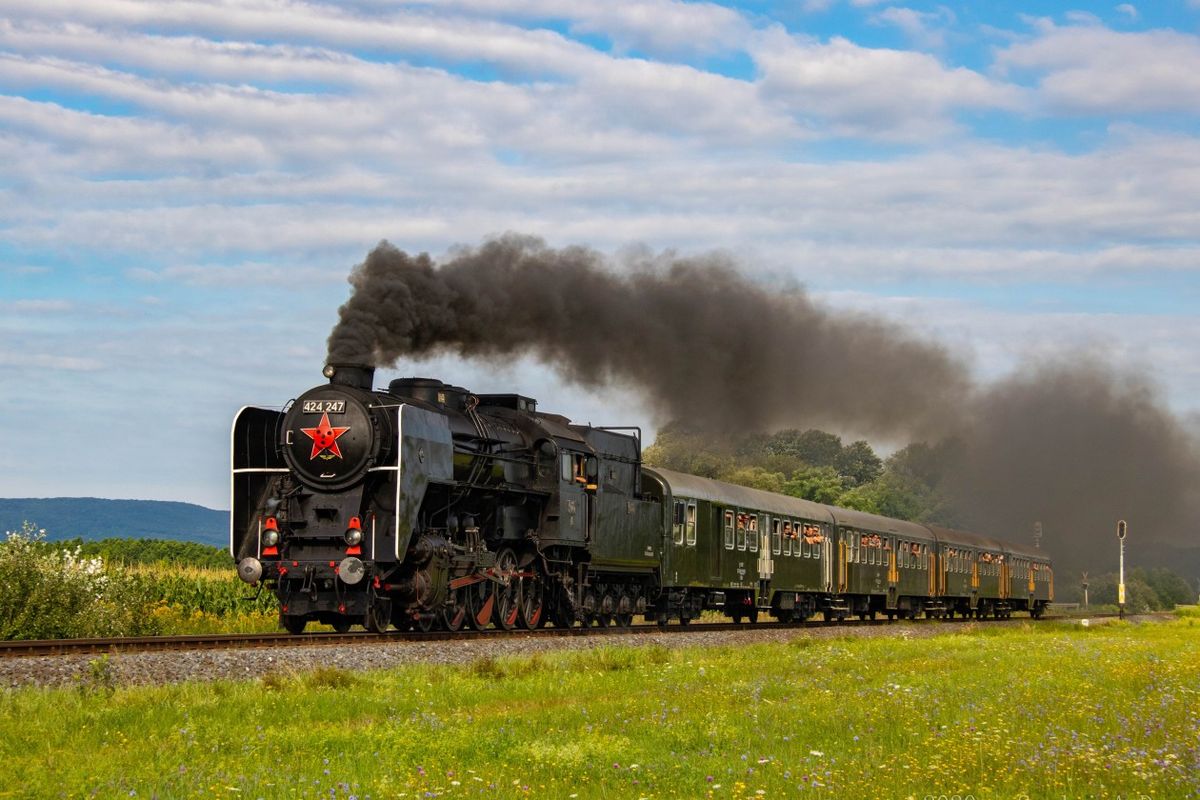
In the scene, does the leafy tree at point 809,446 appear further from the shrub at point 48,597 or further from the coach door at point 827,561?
the shrub at point 48,597

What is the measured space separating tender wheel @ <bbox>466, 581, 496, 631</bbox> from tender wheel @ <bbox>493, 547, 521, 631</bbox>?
0.18 metres

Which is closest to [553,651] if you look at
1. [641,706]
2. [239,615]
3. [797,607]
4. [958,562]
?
[641,706]

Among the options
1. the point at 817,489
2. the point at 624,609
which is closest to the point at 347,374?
the point at 624,609

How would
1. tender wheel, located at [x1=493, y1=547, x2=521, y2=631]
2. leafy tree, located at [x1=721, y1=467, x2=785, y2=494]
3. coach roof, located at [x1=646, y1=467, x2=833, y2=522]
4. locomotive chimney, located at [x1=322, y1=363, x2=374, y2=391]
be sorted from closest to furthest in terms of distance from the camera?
locomotive chimney, located at [x1=322, y1=363, x2=374, y2=391] → tender wheel, located at [x1=493, y1=547, x2=521, y2=631] → coach roof, located at [x1=646, y1=467, x2=833, y2=522] → leafy tree, located at [x1=721, y1=467, x2=785, y2=494]

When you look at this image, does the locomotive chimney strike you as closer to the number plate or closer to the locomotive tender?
the locomotive tender

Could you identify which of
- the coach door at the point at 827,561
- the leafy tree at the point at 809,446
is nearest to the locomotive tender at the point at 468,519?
the coach door at the point at 827,561

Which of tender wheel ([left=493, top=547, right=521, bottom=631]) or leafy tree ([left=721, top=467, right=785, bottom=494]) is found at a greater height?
leafy tree ([left=721, top=467, right=785, bottom=494])

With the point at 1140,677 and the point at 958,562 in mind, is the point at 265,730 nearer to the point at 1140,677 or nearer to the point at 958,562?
the point at 1140,677

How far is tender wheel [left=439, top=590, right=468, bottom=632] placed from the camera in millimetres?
23453

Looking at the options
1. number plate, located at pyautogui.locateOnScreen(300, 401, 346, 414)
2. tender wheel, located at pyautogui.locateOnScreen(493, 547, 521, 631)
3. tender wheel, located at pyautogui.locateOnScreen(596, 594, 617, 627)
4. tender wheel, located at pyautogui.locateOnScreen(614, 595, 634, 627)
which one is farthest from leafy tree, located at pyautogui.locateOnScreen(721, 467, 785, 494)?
number plate, located at pyautogui.locateOnScreen(300, 401, 346, 414)

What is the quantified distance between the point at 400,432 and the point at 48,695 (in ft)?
30.0

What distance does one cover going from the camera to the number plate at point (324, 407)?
2197 cm

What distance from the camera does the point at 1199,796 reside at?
26.7 feet

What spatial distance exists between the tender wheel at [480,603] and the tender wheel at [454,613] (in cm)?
23
